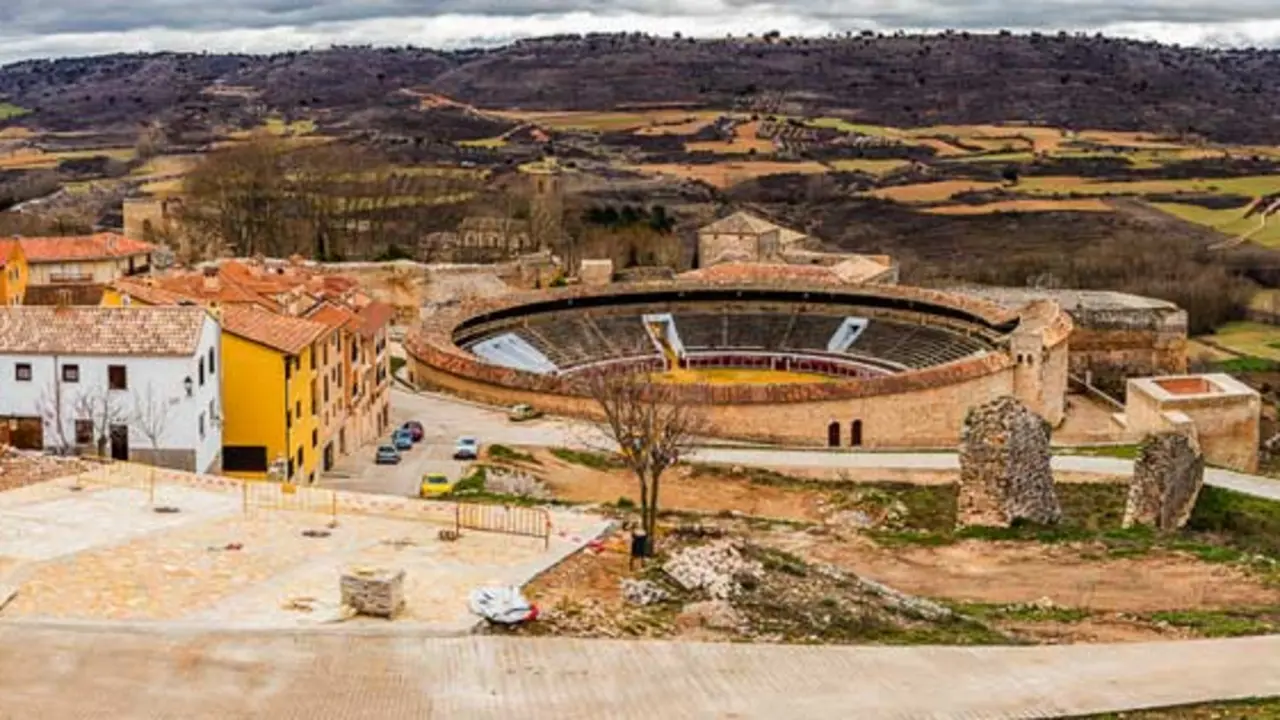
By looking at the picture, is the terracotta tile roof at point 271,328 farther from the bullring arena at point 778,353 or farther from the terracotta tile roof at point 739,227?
the terracotta tile roof at point 739,227

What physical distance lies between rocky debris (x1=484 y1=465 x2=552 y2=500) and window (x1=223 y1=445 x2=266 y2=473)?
6149 millimetres

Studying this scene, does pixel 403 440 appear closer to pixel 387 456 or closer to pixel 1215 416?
pixel 387 456

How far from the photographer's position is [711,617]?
24438mm

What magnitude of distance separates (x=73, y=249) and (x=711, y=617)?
61.6 metres

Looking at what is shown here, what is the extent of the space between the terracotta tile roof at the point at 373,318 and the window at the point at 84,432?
1427 cm

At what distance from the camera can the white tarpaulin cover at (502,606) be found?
23562 millimetres

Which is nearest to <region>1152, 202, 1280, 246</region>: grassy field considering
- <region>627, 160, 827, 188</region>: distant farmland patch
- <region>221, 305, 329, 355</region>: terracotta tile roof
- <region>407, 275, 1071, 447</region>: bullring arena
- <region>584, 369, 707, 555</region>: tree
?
<region>627, 160, 827, 188</region>: distant farmland patch

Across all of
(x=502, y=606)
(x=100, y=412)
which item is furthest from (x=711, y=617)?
(x=100, y=412)

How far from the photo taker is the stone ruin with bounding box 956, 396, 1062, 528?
36.4 meters

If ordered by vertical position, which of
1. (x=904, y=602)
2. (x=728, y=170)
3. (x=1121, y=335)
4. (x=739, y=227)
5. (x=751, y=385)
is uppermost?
(x=904, y=602)

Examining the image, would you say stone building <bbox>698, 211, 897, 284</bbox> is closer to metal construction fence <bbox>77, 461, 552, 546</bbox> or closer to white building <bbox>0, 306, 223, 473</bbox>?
white building <bbox>0, 306, 223, 473</bbox>

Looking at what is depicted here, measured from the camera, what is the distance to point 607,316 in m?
75.6

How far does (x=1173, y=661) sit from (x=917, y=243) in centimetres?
11525

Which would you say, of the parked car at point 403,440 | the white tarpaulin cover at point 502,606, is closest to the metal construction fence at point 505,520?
the white tarpaulin cover at point 502,606
